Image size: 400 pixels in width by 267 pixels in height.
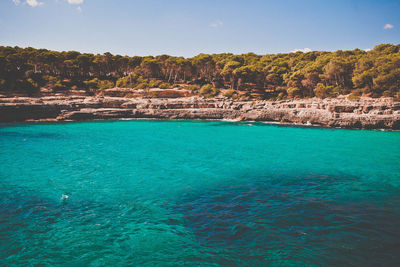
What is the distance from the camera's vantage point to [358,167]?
709 inches

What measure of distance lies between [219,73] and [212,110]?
28571 mm

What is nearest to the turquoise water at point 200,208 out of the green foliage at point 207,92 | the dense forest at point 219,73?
the dense forest at point 219,73

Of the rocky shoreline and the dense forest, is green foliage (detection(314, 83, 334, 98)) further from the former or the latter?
the rocky shoreline

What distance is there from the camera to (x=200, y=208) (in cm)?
1128

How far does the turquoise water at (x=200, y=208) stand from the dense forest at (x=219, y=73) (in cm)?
3792

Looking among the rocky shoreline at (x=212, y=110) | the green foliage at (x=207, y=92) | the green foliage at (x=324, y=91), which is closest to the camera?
the rocky shoreline at (x=212, y=110)

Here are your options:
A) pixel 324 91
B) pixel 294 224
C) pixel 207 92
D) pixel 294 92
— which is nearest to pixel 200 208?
pixel 294 224

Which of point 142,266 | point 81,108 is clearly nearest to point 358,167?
point 142,266

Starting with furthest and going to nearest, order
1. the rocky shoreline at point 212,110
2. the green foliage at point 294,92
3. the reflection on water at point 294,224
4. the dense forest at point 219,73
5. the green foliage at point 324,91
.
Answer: the green foliage at point 294,92
the green foliage at point 324,91
the dense forest at point 219,73
the rocky shoreline at point 212,110
the reflection on water at point 294,224

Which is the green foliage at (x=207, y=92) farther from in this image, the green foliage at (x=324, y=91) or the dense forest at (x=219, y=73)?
the green foliage at (x=324, y=91)

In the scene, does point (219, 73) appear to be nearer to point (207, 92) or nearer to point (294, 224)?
point (207, 92)

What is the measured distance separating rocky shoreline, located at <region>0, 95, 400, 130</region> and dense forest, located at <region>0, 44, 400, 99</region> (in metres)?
8.02

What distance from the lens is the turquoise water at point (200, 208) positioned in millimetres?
7977

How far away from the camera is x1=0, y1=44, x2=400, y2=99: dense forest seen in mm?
52719
